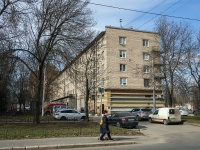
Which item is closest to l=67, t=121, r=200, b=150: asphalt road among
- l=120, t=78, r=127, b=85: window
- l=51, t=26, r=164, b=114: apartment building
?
l=51, t=26, r=164, b=114: apartment building

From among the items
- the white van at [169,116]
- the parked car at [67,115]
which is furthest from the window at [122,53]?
the white van at [169,116]

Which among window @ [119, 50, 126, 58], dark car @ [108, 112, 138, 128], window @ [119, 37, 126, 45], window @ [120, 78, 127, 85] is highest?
window @ [119, 37, 126, 45]

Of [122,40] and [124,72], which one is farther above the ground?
[122,40]

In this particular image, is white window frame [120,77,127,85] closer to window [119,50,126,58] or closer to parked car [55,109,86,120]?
window [119,50,126,58]

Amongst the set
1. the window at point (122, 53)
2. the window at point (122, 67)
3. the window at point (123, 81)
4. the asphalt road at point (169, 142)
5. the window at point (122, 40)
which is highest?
the window at point (122, 40)

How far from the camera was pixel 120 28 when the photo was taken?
57438mm

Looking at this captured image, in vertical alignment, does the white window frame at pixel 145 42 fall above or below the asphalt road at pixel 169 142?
above

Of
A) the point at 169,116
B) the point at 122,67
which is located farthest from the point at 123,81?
the point at 169,116

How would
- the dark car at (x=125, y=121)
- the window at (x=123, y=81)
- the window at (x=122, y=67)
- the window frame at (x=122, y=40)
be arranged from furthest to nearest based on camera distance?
the window frame at (x=122, y=40) < the window at (x=122, y=67) < the window at (x=123, y=81) < the dark car at (x=125, y=121)

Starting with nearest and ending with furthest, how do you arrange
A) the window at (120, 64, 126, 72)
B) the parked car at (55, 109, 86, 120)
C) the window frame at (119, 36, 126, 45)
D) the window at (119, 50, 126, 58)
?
1. the parked car at (55, 109, 86, 120)
2. the window at (120, 64, 126, 72)
3. the window at (119, 50, 126, 58)
4. the window frame at (119, 36, 126, 45)

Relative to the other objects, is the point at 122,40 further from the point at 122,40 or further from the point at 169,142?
the point at 169,142

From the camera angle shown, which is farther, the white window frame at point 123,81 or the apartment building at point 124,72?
the white window frame at point 123,81

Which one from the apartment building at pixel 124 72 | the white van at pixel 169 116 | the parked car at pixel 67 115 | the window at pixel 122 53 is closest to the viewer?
the white van at pixel 169 116

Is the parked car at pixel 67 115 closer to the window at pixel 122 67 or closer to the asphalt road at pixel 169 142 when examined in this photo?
the asphalt road at pixel 169 142
